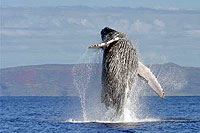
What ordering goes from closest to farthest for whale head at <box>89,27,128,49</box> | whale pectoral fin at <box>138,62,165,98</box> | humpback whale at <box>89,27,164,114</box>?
whale head at <box>89,27,128,49</box>, humpback whale at <box>89,27,164,114</box>, whale pectoral fin at <box>138,62,165,98</box>

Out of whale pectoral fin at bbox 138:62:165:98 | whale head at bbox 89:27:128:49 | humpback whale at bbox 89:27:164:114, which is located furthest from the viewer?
whale pectoral fin at bbox 138:62:165:98

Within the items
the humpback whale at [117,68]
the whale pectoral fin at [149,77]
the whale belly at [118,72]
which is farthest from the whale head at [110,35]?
the whale pectoral fin at [149,77]

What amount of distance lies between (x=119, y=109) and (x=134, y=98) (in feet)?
3.46

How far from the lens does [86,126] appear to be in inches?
1340

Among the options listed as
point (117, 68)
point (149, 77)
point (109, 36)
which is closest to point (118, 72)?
point (117, 68)

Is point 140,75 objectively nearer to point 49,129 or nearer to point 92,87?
point 92,87

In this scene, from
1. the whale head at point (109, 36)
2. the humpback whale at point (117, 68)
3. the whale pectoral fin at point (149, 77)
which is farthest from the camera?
the whale pectoral fin at point (149, 77)

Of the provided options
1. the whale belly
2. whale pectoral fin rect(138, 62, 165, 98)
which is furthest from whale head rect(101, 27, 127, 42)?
whale pectoral fin rect(138, 62, 165, 98)

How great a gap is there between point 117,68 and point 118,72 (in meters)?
0.24

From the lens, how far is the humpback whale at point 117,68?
111 ft

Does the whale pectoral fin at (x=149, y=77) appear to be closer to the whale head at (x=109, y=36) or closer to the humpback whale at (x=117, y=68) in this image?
the humpback whale at (x=117, y=68)

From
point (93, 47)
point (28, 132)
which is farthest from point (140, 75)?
point (28, 132)

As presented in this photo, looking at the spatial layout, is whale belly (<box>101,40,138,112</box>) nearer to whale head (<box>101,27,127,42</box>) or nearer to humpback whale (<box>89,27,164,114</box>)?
humpback whale (<box>89,27,164,114</box>)

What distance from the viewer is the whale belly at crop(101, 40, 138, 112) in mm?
33906
